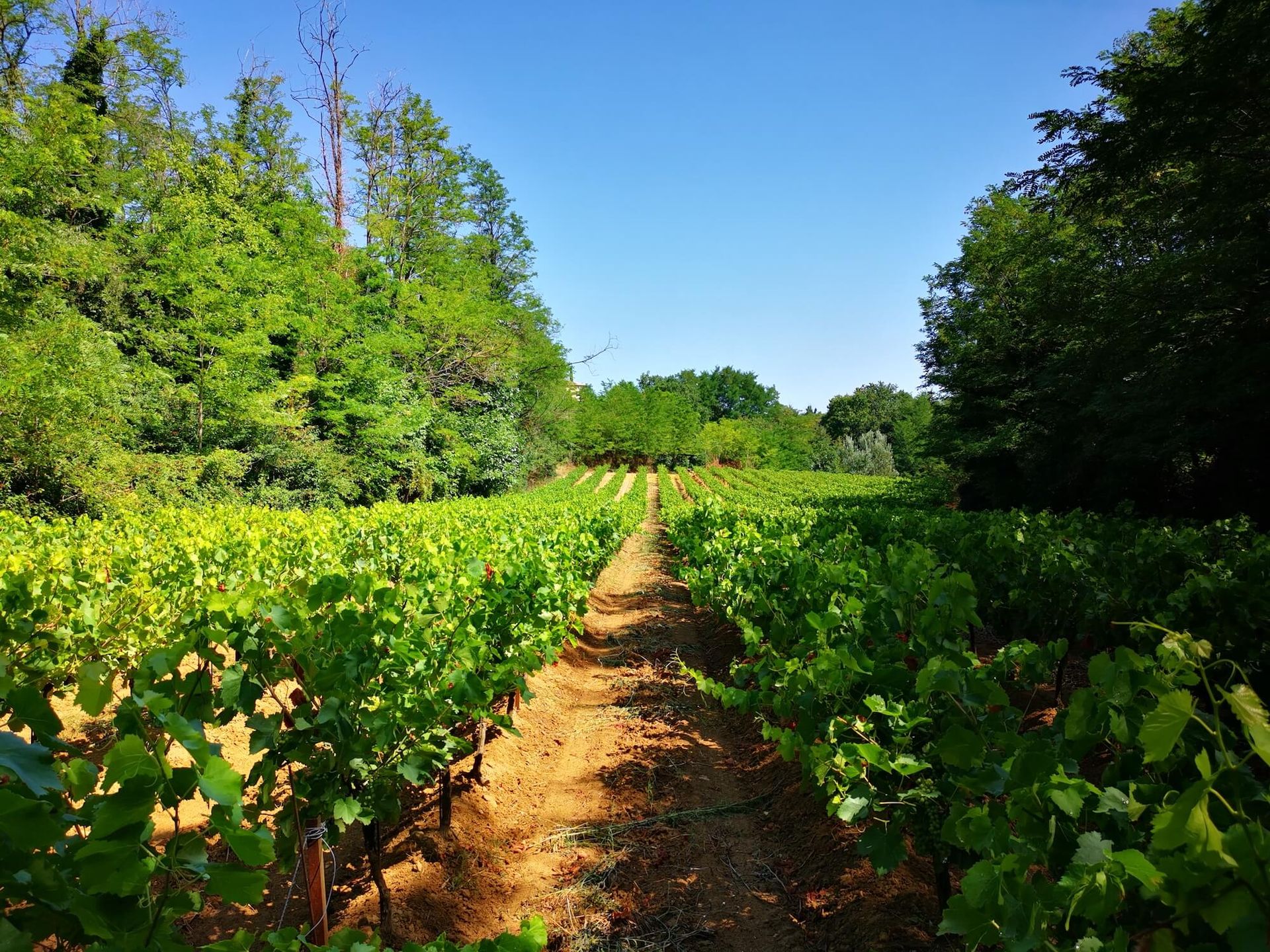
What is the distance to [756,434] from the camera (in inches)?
3430

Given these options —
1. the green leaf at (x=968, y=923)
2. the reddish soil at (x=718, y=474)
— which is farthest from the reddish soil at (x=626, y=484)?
the green leaf at (x=968, y=923)

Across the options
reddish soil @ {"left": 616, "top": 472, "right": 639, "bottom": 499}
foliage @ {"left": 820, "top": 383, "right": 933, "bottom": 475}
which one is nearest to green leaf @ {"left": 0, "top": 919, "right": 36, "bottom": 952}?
reddish soil @ {"left": 616, "top": 472, "right": 639, "bottom": 499}

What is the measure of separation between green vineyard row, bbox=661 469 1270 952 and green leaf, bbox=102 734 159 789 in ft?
5.98

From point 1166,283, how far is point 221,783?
15.5 metres

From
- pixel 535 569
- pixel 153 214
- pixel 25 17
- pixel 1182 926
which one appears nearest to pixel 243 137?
pixel 25 17

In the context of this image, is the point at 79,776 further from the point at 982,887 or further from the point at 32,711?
the point at 982,887

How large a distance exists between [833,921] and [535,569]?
3772 millimetres

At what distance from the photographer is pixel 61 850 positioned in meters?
1.30

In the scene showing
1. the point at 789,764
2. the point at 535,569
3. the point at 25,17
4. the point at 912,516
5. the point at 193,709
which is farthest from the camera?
the point at 25,17

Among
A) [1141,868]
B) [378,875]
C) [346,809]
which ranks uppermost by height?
[1141,868]

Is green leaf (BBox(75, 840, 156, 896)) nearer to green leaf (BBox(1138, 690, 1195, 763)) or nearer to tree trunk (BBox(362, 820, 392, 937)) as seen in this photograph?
green leaf (BBox(1138, 690, 1195, 763))

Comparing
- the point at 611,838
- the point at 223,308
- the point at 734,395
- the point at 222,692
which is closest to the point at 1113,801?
the point at 222,692

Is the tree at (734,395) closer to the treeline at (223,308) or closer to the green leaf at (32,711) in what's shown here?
the treeline at (223,308)

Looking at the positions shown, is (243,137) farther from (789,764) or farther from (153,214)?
(789,764)
